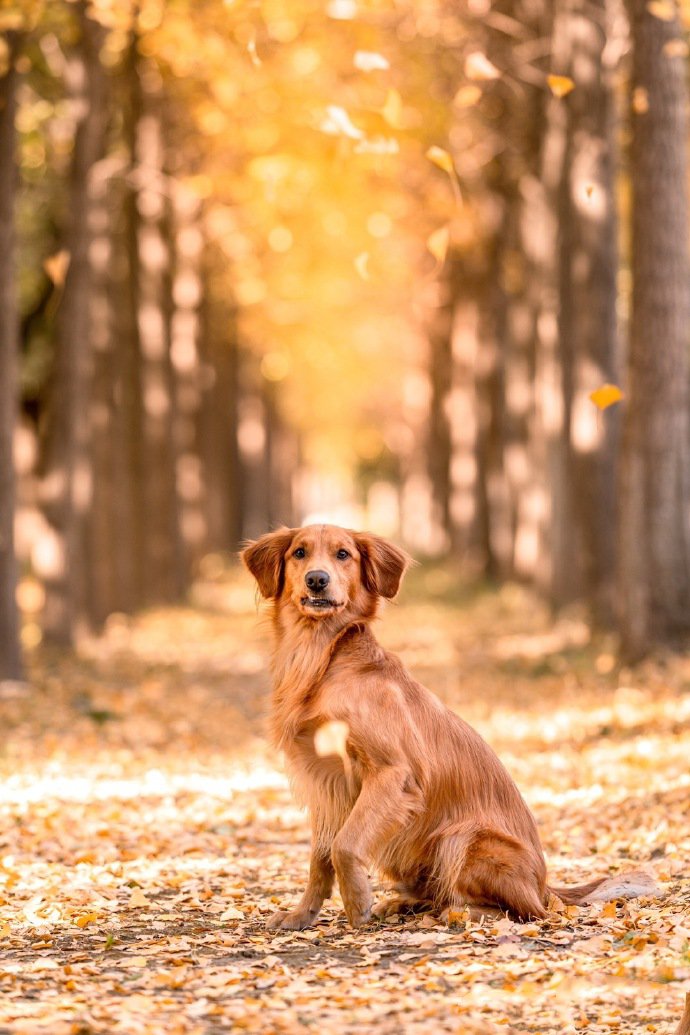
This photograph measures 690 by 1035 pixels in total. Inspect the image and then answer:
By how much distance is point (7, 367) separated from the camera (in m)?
13.2

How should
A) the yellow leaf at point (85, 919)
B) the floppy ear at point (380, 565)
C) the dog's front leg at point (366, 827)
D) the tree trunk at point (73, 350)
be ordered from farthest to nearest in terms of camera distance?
the tree trunk at point (73, 350)
the floppy ear at point (380, 565)
the yellow leaf at point (85, 919)
the dog's front leg at point (366, 827)

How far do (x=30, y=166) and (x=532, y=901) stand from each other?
57.1 ft

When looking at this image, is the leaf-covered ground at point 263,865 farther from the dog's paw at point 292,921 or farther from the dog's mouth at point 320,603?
the dog's mouth at point 320,603

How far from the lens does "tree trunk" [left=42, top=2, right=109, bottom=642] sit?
16141 mm

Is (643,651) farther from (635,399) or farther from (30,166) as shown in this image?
(30,166)

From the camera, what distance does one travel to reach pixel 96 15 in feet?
44.3

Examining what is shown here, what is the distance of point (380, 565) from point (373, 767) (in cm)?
96

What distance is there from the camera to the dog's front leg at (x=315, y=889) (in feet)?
20.6

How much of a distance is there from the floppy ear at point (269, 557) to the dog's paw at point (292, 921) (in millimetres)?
1436

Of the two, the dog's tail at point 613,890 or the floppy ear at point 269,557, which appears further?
the floppy ear at point 269,557

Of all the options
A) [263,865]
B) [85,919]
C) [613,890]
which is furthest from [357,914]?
[263,865]

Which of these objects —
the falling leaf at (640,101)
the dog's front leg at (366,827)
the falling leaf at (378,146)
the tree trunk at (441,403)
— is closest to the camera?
the dog's front leg at (366,827)

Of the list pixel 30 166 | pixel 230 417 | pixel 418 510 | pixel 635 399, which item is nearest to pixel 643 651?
pixel 635 399

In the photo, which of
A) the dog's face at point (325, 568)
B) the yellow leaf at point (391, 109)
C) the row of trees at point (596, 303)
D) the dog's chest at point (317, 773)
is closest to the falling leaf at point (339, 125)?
the yellow leaf at point (391, 109)
